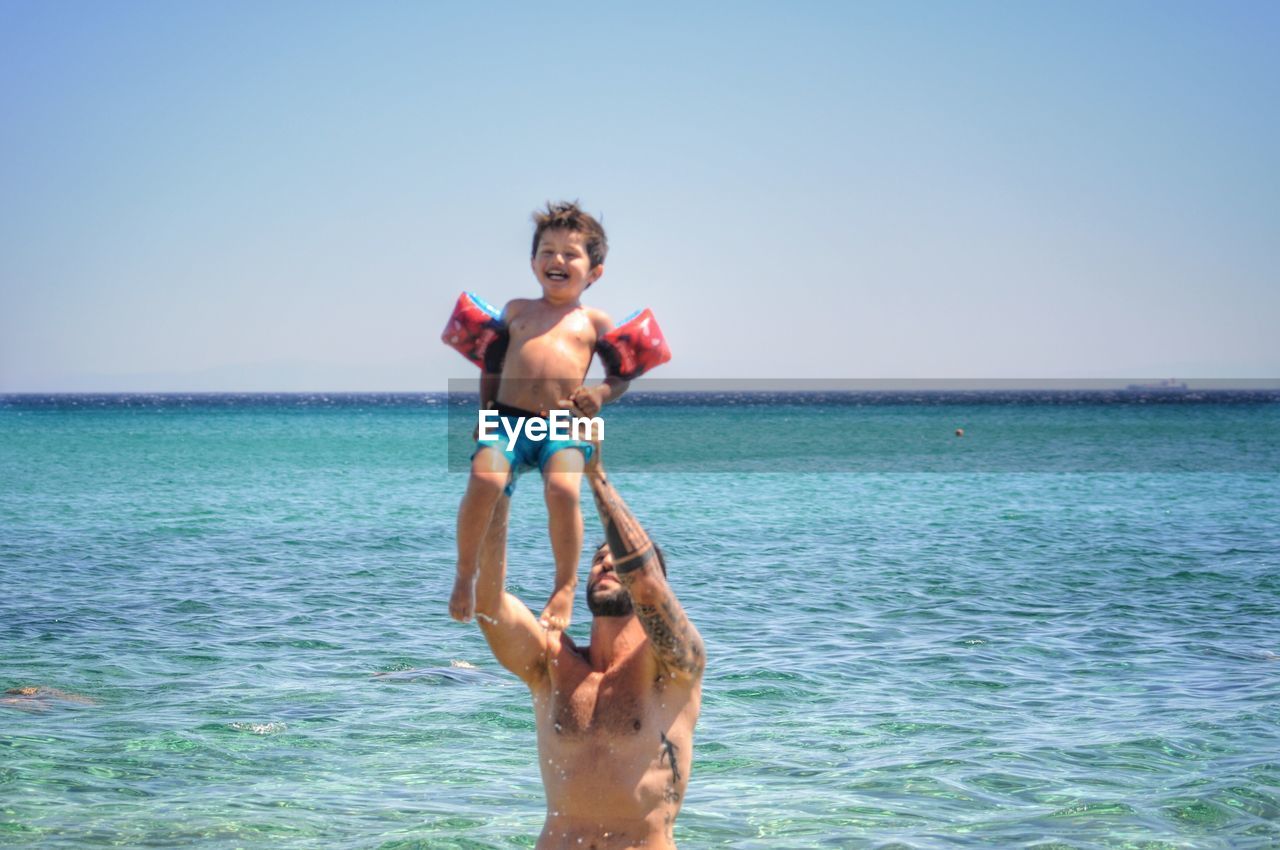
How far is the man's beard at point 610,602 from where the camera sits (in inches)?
204

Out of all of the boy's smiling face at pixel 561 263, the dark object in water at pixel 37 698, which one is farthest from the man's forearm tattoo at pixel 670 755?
the dark object in water at pixel 37 698

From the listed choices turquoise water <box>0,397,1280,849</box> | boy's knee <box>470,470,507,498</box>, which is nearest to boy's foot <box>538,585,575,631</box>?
boy's knee <box>470,470,507,498</box>

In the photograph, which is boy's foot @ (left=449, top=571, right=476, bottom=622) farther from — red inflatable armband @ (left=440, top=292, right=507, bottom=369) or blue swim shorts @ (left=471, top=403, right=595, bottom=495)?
red inflatable armband @ (left=440, top=292, right=507, bottom=369)

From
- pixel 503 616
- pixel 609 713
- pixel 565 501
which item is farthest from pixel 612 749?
pixel 565 501

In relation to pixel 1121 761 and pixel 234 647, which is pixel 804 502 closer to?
pixel 234 647

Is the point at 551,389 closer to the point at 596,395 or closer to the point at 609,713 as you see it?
the point at 596,395

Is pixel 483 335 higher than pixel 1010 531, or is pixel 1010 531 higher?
pixel 483 335

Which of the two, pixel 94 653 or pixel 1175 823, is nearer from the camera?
pixel 1175 823

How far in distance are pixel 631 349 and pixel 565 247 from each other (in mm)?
420

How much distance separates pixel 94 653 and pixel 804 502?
2251 centimetres

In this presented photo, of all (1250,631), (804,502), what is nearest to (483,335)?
(1250,631)

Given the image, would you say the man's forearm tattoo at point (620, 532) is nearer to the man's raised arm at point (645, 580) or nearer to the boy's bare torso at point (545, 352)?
the man's raised arm at point (645, 580)

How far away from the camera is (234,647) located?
1365 centimetres

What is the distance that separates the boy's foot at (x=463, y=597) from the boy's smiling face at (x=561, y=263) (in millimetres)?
1030
